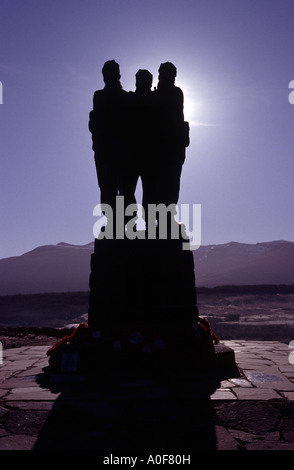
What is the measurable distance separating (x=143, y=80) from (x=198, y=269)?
160ft

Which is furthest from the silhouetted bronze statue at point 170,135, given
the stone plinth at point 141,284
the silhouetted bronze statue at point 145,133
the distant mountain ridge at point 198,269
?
the distant mountain ridge at point 198,269

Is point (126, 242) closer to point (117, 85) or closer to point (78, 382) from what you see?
point (78, 382)

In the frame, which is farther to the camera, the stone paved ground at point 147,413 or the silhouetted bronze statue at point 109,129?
the silhouetted bronze statue at point 109,129

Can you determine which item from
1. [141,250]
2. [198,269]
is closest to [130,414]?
[141,250]

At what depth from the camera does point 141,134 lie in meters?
5.50

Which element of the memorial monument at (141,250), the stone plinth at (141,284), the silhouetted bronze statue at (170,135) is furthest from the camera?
the silhouetted bronze statue at (170,135)

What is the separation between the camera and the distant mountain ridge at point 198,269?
4206cm

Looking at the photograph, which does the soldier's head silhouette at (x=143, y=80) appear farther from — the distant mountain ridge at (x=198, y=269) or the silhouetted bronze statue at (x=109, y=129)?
the distant mountain ridge at (x=198, y=269)

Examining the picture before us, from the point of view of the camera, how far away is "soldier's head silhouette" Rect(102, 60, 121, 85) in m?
5.47

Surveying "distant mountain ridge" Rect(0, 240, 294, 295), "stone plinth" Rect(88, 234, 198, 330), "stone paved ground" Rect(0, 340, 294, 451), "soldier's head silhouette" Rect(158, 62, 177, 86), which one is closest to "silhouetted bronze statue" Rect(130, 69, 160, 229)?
"soldier's head silhouette" Rect(158, 62, 177, 86)

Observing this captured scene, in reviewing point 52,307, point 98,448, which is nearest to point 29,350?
point 98,448

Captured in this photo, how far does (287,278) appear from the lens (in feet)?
133

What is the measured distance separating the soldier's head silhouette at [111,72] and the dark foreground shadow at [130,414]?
4.09 meters

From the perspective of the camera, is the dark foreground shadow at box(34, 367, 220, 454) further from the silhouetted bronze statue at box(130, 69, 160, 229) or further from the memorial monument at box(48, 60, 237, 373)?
the silhouetted bronze statue at box(130, 69, 160, 229)
